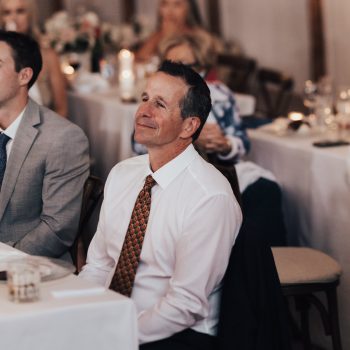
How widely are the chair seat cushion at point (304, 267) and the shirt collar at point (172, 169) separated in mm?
855

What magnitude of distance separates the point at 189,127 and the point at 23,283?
2.66 feet

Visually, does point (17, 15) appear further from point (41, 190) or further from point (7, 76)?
point (41, 190)

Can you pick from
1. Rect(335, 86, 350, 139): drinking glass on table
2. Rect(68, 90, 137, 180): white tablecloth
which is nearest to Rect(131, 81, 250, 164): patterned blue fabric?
Rect(335, 86, 350, 139): drinking glass on table

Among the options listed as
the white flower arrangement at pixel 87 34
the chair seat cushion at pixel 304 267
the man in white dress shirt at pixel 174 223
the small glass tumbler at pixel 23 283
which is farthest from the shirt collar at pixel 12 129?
the white flower arrangement at pixel 87 34

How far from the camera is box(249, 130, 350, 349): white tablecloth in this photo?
4062mm

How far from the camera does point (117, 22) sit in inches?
399

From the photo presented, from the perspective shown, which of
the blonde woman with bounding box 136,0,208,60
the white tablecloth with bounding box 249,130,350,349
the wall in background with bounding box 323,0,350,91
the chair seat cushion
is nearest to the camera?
the chair seat cushion

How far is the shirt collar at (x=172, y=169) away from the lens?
9.09ft

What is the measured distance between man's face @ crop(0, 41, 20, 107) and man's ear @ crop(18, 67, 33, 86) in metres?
0.02

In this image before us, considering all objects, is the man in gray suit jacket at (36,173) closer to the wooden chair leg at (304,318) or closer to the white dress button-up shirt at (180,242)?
the white dress button-up shirt at (180,242)

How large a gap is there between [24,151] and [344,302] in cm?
151

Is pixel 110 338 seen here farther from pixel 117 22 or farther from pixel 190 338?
pixel 117 22

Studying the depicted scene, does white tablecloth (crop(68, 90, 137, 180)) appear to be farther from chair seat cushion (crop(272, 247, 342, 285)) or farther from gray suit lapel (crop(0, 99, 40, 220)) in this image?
chair seat cushion (crop(272, 247, 342, 285))

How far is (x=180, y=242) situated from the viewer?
104 inches
